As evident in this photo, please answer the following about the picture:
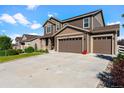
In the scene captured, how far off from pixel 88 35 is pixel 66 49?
446cm

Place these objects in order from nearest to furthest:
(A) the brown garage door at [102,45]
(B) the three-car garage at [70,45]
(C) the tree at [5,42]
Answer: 1. (A) the brown garage door at [102,45]
2. (B) the three-car garage at [70,45]
3. (C) the tree at [5,42]

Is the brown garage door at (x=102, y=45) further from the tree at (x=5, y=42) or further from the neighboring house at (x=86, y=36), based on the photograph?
the tree at (x=5, y=42)

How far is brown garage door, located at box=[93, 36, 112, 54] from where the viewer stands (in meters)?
16.7

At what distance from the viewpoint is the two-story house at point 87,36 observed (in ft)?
54.8

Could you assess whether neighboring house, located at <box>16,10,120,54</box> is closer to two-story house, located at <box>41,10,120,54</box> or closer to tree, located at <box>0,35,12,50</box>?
two-story house, located at <box>41,10,120,54</box>

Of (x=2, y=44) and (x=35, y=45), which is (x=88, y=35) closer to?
(x=35, y=45)

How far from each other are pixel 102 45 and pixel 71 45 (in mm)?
4893

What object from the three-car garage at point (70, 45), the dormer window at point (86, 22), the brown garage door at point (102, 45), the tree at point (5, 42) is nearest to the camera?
the brown garage door at point (102, 45)

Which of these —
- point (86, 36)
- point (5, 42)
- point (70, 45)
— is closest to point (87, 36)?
point (86, 36)

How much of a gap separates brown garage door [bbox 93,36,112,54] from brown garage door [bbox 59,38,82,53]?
2.16 m

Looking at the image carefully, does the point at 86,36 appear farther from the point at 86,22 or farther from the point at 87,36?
the point at 86,22

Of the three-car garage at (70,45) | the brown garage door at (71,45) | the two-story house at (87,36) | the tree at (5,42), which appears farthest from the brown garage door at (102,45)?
the tree at (5,42)
